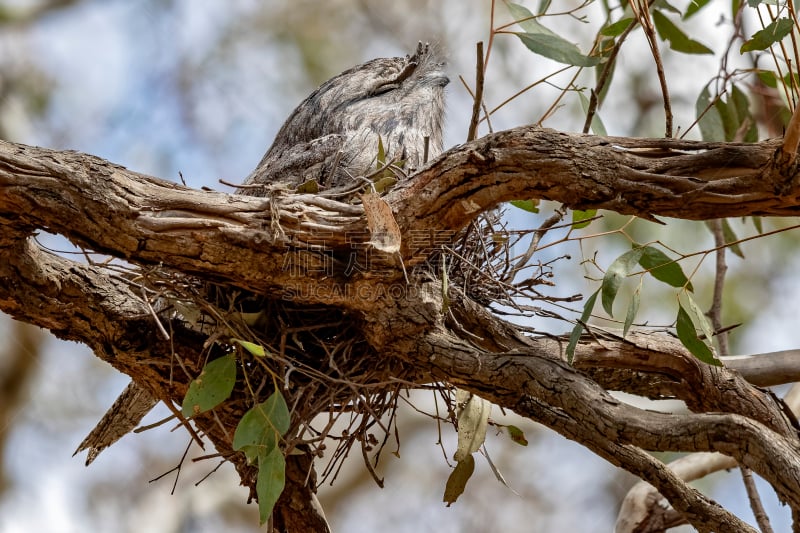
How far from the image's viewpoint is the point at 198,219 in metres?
1.70

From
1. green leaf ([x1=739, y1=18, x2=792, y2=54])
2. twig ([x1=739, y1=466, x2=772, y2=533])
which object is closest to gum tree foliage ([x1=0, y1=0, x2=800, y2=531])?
green leaf ([x1=739, y1=18, x2=792, y2=54])

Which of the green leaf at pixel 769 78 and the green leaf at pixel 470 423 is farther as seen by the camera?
the green leaf at pixel 769 78

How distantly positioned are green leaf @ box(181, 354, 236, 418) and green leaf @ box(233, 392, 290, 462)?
0.27 ft

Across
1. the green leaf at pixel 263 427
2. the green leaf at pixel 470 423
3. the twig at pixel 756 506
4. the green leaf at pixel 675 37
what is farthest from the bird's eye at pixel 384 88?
the twig at pixel 756 506

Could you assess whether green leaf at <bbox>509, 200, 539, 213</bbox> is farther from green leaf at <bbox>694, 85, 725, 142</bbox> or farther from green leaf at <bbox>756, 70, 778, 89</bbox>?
green leaf at <bbox>694, 85, 725, 142</bbox>

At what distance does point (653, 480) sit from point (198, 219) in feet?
3.82

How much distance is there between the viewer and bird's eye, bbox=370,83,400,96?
295cm

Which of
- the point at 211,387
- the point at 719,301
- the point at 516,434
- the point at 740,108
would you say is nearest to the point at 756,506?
the point at 719,301

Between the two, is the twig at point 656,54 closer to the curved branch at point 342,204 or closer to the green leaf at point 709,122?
the curved branch at point 342,204

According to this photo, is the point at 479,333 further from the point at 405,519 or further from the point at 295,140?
the point at 405,519

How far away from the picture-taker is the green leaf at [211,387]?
6.00ft

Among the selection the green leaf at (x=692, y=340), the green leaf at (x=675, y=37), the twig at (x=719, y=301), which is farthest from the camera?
the twig at (x=719, y=301)

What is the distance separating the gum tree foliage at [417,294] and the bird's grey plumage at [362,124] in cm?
31

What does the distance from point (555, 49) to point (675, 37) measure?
3.62 ft
